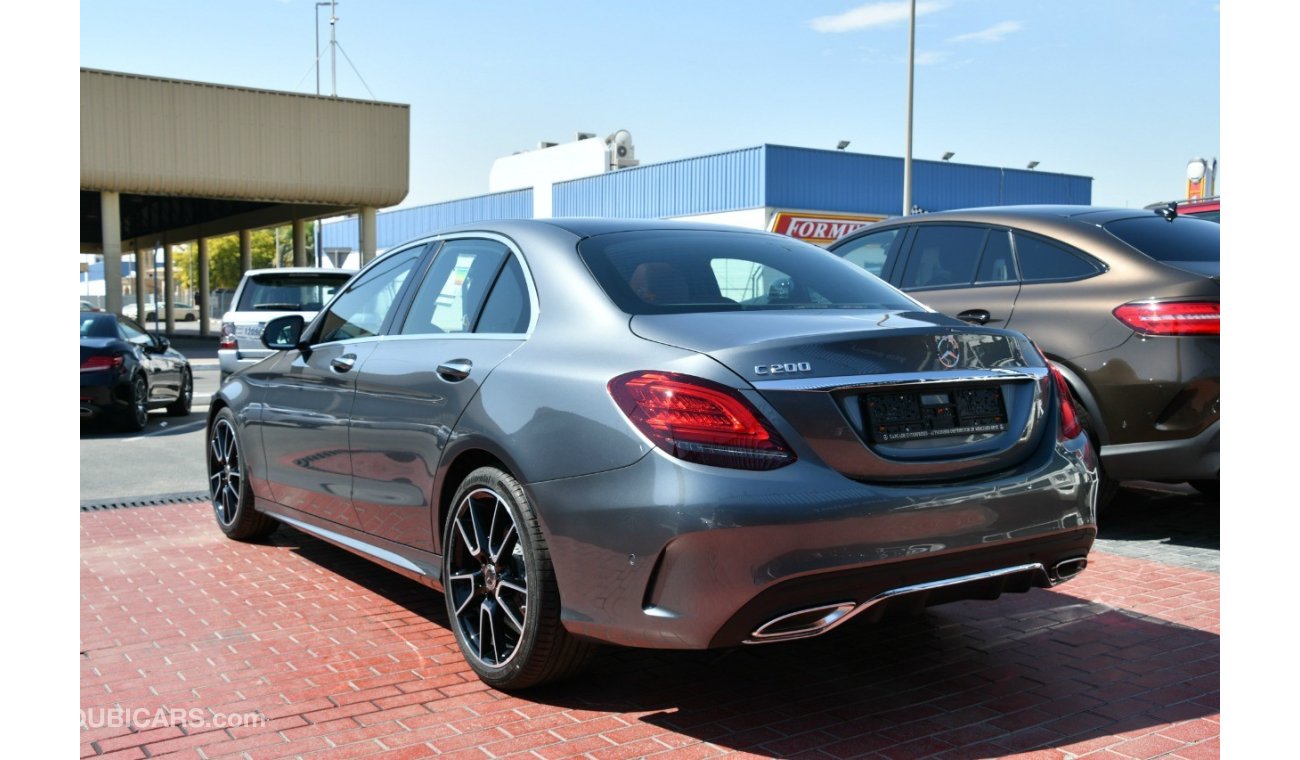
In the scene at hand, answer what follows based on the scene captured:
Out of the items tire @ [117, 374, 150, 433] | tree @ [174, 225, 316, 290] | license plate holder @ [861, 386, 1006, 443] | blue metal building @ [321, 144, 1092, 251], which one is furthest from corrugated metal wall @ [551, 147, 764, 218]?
tree @ [174, 225, 316, 290]

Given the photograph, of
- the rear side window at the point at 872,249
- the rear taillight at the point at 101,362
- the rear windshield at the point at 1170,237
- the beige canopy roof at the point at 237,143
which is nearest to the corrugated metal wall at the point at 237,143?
the beige canopy roof at the point at 237,143

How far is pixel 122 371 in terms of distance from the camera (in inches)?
514

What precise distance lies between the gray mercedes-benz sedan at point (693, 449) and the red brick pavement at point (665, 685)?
31 centimetres

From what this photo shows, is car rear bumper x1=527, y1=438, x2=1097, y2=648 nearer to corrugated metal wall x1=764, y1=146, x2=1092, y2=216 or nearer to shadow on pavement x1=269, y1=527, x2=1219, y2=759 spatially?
shadow on pavement x1=269, y1=527, x2=1219, y2=759

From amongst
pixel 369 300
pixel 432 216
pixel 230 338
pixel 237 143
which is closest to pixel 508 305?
pixel 369 300

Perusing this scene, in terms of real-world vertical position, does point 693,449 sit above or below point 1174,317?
below

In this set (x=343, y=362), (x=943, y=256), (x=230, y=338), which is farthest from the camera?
(x=230, y=338)

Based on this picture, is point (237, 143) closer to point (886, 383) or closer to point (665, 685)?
point (665, 685)

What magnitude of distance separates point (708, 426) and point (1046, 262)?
3903mm

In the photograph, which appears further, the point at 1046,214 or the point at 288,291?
the point at 288,291

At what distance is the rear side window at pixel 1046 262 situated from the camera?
6.57 meters

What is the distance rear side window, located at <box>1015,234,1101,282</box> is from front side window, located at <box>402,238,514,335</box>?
335 cm

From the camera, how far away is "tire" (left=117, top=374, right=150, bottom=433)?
1309cm
